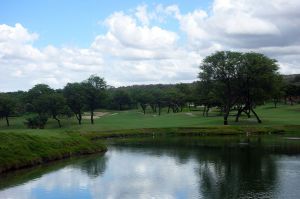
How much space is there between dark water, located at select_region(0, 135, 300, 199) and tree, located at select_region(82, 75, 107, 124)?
157 feet

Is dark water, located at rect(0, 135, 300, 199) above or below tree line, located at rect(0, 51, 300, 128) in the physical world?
below

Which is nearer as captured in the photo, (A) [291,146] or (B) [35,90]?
(A) [291,146]

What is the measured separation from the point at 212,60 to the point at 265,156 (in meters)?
46.0

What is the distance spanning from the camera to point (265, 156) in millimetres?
60062

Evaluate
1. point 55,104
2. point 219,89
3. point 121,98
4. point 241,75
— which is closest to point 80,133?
point 55,104

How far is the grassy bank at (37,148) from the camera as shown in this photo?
52938 millimetres

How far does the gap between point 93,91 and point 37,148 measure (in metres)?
59.1

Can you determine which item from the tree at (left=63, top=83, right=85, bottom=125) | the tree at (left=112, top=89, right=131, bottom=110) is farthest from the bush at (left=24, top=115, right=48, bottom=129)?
the tree at (left=112, top=89, right=131, bottom=110)

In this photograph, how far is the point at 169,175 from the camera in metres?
46.9

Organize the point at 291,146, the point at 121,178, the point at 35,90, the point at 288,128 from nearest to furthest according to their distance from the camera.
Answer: the point at 121,178 < the point at 291,146 < the point at 288,128 < the point at 35,90

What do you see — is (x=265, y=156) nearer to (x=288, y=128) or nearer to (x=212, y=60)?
(x=288, y=128)

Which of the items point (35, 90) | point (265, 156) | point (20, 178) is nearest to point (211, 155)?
point (265, 156)

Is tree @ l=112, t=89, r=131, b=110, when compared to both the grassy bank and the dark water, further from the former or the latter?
the dark water

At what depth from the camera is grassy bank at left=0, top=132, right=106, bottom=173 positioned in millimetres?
52938
